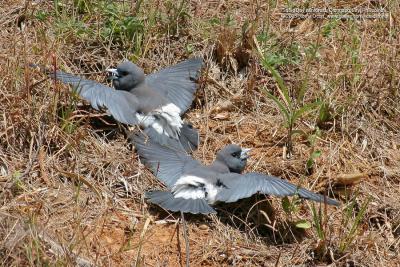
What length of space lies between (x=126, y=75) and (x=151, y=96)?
23 centimetres

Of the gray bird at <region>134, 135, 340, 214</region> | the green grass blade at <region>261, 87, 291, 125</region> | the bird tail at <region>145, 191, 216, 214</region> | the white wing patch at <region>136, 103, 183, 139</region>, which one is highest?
the green grass blade at <region>261, 87, 291, 125</region>

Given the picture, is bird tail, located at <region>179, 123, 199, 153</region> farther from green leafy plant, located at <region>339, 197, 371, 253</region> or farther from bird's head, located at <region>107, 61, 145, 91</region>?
green leafy plant, located at <region>339, 197, 371, 253</region>

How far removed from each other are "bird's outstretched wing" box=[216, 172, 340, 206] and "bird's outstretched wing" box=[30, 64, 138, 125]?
2.67 ft

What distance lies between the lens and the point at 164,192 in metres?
5.12

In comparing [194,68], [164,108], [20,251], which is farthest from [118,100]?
[20,251]

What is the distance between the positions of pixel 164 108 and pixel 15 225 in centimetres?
172

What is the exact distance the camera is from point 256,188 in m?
4.99

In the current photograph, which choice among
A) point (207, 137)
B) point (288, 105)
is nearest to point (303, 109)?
point (288, 105)

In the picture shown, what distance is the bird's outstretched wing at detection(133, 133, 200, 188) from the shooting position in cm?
525

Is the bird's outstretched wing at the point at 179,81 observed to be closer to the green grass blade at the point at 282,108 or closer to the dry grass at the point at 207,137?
the dry grass at the point at 207,137

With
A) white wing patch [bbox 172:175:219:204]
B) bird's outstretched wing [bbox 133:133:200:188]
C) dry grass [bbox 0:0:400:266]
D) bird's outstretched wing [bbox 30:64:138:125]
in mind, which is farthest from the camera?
bird's outstretched wing [bbox 30:64:138:125]

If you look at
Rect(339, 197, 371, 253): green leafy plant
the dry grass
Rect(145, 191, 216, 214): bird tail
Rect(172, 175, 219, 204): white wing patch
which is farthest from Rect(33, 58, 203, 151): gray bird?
Rect(339, 197, 371, 253): green leafy plant

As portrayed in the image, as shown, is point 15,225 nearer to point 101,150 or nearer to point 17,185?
point 17,185

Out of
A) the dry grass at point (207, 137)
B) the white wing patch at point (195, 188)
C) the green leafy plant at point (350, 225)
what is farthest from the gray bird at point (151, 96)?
the green leafy plant at point (350, 225)
